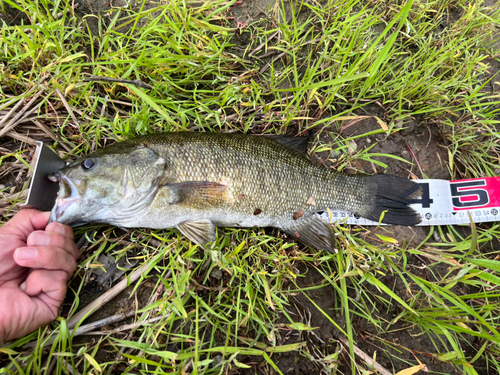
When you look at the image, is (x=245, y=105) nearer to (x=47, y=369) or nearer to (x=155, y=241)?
(x=155, y=241)

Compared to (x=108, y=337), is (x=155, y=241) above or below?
above

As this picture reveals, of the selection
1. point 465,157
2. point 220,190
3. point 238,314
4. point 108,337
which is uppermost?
point 465,157

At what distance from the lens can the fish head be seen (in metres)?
2.17

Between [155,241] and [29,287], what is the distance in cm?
95

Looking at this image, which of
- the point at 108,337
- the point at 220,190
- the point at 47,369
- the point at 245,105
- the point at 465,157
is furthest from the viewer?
the point at 465,157

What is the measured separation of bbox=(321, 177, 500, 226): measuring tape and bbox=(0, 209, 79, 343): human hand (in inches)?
92.4

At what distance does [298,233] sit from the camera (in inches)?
101

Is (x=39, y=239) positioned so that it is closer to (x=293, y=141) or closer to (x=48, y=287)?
(x=48, y=287)

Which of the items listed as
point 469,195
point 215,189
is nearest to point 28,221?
point 215,189

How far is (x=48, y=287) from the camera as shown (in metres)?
2.13

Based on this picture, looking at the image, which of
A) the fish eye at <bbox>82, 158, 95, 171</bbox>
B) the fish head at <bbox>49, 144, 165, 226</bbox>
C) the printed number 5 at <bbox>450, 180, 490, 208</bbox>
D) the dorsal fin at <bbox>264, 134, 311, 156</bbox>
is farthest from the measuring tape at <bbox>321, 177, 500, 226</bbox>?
the fish eye at <bbox>82, 158, 95, 171</bbox>

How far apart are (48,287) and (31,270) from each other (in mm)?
223

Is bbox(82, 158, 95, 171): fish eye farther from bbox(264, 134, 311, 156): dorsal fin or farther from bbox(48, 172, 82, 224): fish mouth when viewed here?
bbox(264, 134, 311, 156): dorsal fin

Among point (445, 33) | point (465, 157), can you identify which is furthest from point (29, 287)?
point (445, 33)
